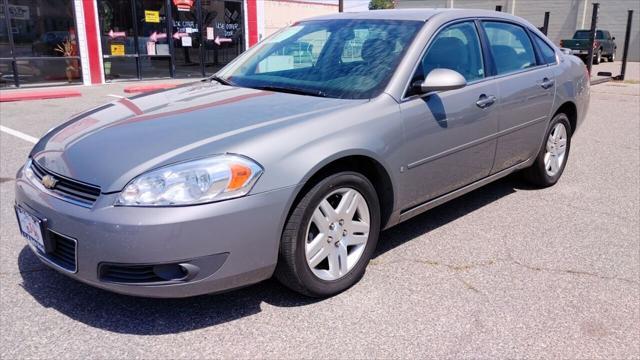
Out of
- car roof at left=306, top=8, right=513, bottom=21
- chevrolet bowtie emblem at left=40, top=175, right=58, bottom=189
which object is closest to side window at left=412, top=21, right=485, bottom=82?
car roof at left=306, top=8, right=513, bottom=21

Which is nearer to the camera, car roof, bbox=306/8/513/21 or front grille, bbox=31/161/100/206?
front grille, bbox=31/161/100/206

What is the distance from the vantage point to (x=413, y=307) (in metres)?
3.04

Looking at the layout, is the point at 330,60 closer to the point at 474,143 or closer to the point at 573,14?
the point at 474,143

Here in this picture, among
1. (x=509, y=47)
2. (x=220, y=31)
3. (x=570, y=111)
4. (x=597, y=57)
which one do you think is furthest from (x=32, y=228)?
(x=597, y=57)

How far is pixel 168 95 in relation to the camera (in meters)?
3.81

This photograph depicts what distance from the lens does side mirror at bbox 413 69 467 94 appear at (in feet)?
11.1

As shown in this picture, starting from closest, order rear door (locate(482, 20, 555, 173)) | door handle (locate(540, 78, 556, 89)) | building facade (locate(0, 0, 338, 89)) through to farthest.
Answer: rear door (locate(482, 20, 555, 173))
door handle (locate(540, 78, 556, 89))
building facade (locate(0, 0, 338, 89))

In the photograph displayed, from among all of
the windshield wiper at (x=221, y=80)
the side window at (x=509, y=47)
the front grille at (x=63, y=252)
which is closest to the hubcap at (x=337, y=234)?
the front grille at (x=63, y=252)

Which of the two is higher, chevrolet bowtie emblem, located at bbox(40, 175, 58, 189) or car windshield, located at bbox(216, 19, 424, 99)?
car windshield, located at bbox(216, 19, 424, 99)

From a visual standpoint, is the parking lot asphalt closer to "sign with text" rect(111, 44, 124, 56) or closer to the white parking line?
the white parking line

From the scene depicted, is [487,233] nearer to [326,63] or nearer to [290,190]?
[326,63]

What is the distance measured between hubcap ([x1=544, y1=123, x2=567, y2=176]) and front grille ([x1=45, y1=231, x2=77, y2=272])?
4.14m

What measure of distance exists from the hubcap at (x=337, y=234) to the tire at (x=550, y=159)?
254 centimetres

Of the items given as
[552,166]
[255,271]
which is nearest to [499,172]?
[552,166]
